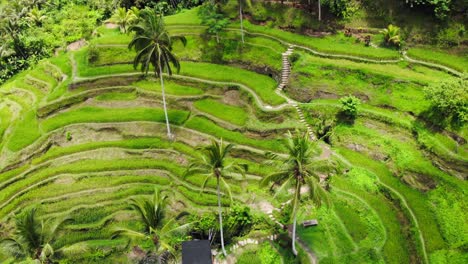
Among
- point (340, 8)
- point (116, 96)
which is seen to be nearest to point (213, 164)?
point (116, 96)

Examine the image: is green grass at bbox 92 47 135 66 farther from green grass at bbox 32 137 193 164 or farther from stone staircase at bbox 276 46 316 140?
stone staircase at bbox 276 46 316 140

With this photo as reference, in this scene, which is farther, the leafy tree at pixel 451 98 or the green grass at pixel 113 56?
the green grass at pixel 113 56

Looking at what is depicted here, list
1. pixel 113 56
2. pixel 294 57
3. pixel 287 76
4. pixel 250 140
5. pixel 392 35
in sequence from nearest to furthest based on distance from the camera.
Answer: pixel 250 140
pixel 392 35
pixel 287 76
pixel 294 57
pixel 113 56

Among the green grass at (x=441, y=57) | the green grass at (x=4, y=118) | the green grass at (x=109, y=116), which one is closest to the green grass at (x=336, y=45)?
the green grass at (x=441, y=57)

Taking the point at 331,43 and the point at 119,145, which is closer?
the point at 119,145

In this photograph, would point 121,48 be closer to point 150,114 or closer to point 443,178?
point 150,114

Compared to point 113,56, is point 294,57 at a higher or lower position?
lower

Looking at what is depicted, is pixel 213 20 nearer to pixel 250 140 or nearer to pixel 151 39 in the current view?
pixel 151 39

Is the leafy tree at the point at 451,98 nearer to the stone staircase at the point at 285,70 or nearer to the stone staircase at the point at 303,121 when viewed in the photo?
the stone staircase at the point at 303,121
